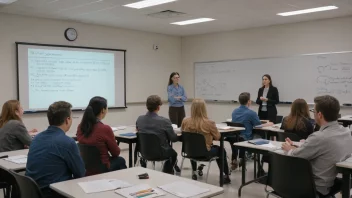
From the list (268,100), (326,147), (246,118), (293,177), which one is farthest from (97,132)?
(268,100)

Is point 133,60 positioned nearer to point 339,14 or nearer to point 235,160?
point 235,160

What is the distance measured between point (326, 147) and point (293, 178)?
0.34m

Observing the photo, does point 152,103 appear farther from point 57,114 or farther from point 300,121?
point 57,114

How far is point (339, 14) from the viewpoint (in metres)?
6.36

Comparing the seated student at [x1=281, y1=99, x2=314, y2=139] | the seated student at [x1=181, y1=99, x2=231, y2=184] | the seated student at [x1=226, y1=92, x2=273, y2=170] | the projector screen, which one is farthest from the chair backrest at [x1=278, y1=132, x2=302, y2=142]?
the projector screen

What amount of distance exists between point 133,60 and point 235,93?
2550mm

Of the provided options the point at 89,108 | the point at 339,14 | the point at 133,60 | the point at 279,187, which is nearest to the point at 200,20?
the point at 133,60

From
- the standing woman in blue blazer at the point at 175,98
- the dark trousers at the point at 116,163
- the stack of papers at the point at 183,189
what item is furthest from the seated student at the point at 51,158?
the standing woman in blue blazer at the point at 175,98

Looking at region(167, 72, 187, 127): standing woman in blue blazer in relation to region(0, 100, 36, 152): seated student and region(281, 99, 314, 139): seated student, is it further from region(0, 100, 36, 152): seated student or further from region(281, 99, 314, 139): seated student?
region(0, 100, 36, 152): seated student

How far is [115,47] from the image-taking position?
779 centimetres

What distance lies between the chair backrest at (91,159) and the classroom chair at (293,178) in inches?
62.8

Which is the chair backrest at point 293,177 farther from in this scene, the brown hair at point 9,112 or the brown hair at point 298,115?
the brown hair at point 9,112

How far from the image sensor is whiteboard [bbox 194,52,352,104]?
21.7ft

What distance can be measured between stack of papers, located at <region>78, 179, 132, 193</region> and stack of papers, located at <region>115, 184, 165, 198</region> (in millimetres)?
86
